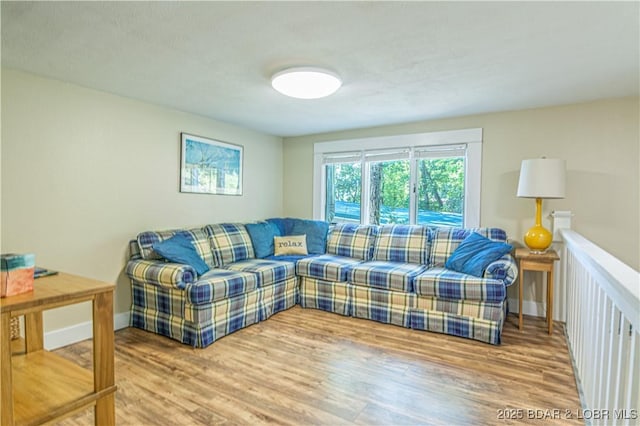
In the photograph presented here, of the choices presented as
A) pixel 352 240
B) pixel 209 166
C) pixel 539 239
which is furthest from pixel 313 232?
pixel 539 239

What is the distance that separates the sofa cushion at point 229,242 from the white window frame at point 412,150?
1.21 metres

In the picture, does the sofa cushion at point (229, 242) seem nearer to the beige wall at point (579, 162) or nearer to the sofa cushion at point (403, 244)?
the sofa cushion at point (403, 244)

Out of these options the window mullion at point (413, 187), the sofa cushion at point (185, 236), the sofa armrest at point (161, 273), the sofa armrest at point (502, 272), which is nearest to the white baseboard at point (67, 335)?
the sofa armrest at point (161, 273)

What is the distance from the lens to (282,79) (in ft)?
8.08

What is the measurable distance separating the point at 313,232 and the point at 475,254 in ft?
6.37

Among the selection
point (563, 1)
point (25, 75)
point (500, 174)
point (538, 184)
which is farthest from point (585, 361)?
point (25, 75)

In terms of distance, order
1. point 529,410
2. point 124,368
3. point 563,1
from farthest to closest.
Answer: point 124,368 < point 529,410 < point 563,1

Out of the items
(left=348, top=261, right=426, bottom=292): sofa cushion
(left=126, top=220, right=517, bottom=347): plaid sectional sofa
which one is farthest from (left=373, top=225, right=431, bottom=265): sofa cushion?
(left=348, top=261, right=426, bottom=292): sofa cushion

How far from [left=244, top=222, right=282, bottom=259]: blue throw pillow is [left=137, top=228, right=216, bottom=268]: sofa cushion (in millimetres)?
605

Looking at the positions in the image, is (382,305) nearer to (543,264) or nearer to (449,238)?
(449,238)

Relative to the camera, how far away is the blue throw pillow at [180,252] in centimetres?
296

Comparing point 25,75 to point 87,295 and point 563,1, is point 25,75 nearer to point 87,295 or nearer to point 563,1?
point 87,295

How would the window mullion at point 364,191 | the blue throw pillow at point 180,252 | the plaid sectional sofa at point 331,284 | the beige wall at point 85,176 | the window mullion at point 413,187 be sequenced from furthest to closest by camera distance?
1. the window mullion at point 364,191
2. the window mullion at point 413,187
3. the blue throw pillow at point 180,252
4. the plaid sectional sofa at point 331,284
5. the beige wall at point 85,176

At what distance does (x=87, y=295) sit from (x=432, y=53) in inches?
87.7
